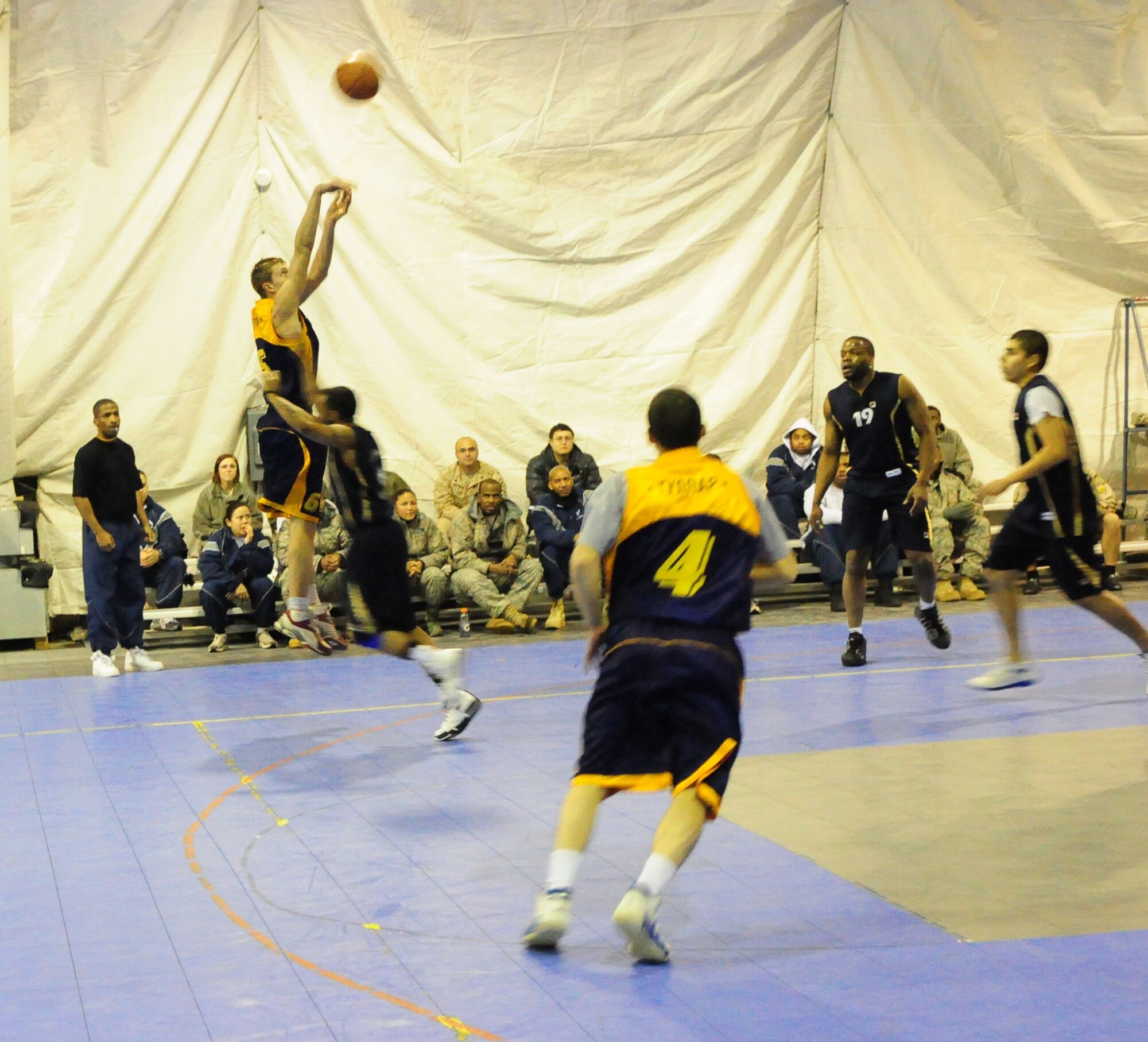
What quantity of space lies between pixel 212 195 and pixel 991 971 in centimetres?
1034

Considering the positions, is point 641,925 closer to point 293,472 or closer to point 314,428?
point 314,428

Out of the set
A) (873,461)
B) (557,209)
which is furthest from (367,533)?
(557,209)

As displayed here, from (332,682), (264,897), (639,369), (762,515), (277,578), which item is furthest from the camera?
(639,369)

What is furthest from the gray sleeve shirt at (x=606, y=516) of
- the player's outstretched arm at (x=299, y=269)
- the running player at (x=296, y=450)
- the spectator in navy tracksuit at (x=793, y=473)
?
the spectator in navy tracksuit at (x=793, y=473)

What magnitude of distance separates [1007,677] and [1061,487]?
1.05 meters

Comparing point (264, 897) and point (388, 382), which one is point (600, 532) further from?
point (388, 382)

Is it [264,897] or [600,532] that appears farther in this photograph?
[264,897]

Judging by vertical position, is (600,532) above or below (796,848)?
above

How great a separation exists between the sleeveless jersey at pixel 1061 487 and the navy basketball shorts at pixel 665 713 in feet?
12.4

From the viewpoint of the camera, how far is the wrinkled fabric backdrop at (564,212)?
40.0ft

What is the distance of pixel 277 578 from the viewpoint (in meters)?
11.4

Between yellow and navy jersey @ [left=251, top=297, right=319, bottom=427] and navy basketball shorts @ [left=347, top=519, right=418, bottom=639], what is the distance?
928 mm

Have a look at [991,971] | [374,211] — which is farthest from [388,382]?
[991,971]

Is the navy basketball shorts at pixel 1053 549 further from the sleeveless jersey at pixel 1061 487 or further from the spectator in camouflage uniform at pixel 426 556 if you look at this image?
the spectator in camouflage uniform at pixel 426 556
